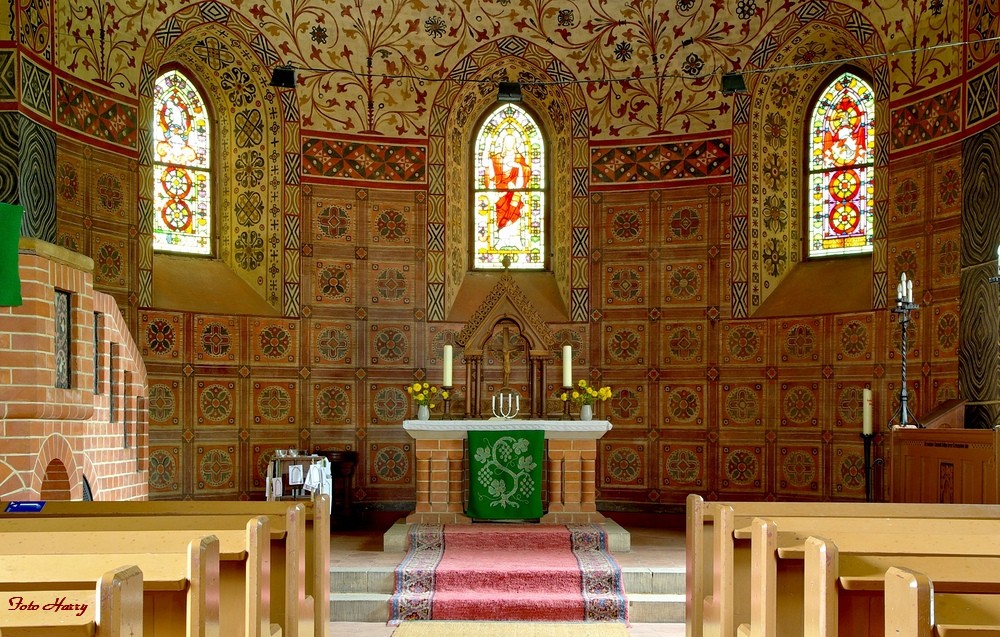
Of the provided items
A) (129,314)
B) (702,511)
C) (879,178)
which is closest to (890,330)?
(879,178)

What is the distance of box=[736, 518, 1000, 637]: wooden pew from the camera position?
297cm

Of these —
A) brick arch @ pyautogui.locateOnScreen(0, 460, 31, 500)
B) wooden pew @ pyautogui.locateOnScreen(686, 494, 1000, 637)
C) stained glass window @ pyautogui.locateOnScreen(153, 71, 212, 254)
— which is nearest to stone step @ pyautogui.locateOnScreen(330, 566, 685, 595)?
wooden pew @ pyautogui.locateOnScreen(686, 494, 1000, 637)

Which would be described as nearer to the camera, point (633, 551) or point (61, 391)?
point (61, 391)

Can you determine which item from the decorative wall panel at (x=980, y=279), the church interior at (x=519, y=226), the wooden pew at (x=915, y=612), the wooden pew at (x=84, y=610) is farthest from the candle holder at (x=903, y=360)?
the wooden pew at (x=84, y=610)

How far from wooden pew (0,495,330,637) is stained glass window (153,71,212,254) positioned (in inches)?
290

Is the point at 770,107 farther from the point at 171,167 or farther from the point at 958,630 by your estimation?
the point at 958,630

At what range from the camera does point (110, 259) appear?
36.1 ft

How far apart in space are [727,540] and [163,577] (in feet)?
9.14

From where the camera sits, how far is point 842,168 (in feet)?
39.7

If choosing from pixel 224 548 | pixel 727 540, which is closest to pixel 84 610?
pixel 224 548

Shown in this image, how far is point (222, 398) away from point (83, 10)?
479 centimetres

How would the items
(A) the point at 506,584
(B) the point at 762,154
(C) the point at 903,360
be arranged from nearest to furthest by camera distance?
(A) the point at 506,584 < (C) the point at 903,360 < (B) the point at 762,154

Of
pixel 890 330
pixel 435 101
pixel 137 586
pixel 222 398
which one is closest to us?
pixel 137 586

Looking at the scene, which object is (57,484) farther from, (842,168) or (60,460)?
(842,168)
